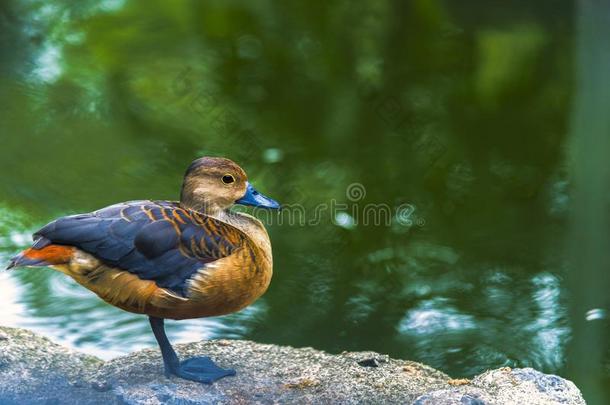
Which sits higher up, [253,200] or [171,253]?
[253,200]

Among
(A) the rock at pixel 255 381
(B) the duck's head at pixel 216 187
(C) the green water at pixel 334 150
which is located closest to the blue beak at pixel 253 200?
(B) the duck's head at pixel 216 187

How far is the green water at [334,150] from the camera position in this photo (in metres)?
3.75

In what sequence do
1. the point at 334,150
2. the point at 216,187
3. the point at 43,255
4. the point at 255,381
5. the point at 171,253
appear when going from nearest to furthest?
the point at 43,255, the point at 171,253, the point at 216,187, the point at 255,381, the point at 334,150

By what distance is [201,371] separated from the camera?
9.14ft

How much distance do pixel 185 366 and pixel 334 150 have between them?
235 centimetres

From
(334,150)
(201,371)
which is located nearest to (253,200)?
(201,371)

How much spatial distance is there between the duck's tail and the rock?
1.41ft

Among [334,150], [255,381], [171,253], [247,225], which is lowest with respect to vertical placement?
[255,381]

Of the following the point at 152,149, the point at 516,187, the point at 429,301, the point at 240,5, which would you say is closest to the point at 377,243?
the point at 429,301

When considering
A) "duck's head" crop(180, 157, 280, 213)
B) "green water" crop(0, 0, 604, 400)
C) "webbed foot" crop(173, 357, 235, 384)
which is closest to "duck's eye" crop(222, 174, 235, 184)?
"duck's head" crop(180, 157, 280, 213)

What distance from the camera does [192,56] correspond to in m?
5.73

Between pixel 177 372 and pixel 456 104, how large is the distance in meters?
3.11

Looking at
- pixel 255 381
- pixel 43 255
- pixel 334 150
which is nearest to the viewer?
pixel 43 255

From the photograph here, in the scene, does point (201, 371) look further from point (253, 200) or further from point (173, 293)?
point (253, 200)
